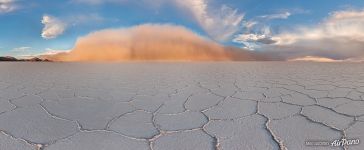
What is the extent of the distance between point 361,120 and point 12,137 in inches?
80.4

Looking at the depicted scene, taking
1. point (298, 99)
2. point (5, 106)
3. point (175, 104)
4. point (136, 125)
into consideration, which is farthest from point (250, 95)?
point (5, 106)

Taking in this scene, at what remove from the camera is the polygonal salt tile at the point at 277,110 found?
73.1 inches

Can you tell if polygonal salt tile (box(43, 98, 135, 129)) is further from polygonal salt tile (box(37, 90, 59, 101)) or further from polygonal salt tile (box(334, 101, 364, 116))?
polygonal salt tile (box(334, 101, 364, 116))

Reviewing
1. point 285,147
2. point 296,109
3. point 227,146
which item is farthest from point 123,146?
point 296,109

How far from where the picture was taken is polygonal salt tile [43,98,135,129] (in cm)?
179

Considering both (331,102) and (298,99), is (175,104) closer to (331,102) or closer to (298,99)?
(298,99)

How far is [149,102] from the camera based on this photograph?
2.37m

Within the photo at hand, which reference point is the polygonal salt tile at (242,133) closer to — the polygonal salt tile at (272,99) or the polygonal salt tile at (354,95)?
the polygonal salt tile at (272,99)

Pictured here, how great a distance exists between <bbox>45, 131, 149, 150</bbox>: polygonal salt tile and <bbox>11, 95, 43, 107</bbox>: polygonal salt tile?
1080mm

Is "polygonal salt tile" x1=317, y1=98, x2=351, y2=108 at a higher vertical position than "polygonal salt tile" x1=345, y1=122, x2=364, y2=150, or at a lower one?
higher

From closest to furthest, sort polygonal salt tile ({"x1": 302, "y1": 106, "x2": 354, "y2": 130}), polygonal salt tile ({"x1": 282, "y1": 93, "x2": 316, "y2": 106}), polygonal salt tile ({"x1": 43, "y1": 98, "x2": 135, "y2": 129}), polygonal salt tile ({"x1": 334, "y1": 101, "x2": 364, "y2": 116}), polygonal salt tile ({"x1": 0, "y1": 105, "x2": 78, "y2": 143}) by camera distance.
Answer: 1. polygonal salt tile ({"x1": 0, "y1": 105, "x2": 78, "y2": 143})
2. polygonal salt tile ({"x1": 302, "y1": 106, "x2": 354, "y2": 130})
3. polygonal salt tile ({"x1": 43, "y1": 98, "x2": 135, "y2": 129})
4. polygonal salt tile ({"x1": 334, "y1": 101, "x2": 364, "y2": 116})
5. polygonal salt tile ({"x1": 282, "y1": 93, "x2": 316, "y2": 106})

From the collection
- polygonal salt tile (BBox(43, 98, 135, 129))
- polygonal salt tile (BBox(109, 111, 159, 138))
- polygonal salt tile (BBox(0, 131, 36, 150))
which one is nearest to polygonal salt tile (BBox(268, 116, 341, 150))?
polygonal salt tile (BBox(109, 111, 159, 138))

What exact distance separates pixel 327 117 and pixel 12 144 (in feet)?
6.07

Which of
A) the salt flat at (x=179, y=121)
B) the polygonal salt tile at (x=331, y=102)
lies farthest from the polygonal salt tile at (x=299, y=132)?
the polygonal salt tile at (x=331, y=102)
